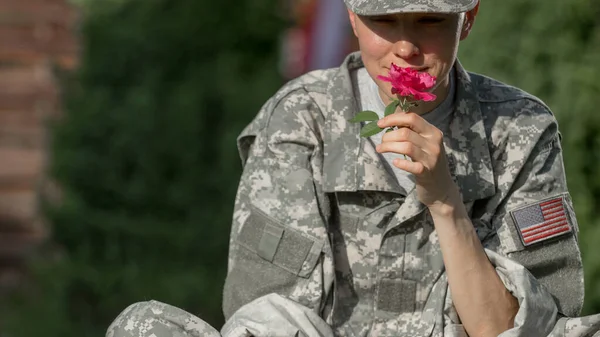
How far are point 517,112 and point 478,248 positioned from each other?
0.48 meters

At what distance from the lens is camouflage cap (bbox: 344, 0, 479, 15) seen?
3.26m

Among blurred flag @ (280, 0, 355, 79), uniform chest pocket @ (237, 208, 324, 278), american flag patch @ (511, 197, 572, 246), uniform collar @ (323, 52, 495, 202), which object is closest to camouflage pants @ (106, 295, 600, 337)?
uniform chest pocket @ (237, 208, 324, 278)

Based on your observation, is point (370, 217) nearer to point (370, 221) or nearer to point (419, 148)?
point (370, 221)

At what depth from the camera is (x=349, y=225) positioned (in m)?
3.58

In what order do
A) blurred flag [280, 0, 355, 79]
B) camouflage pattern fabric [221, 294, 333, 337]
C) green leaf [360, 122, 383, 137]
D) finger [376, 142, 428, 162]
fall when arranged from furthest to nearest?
blurred flag [280, 0, 355, 79], camouflage pattern fabric [221, 294, 333, 337], green leaf [360, 122, 383, 137], finger [376, 142, 428, 162]

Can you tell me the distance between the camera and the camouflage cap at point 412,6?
128 inches

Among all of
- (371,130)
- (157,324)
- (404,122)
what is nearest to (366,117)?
(371,130)

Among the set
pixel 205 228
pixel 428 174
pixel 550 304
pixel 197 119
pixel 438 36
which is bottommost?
pixel 205 228

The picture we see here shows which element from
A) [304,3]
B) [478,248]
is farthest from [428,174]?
[304,3]

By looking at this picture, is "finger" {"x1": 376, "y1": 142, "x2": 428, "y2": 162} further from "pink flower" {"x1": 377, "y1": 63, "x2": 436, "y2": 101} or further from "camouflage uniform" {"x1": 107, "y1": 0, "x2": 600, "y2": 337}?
"camouflage uniform" {"x1": 107, "y1": 0, "x2": 600, "y2": 337}

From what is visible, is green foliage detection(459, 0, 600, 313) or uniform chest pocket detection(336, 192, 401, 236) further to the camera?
green foliage detection(459, 0, 600, 313)

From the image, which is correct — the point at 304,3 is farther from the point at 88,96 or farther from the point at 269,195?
the point at 269,195

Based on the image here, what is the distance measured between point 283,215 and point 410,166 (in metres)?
0.51

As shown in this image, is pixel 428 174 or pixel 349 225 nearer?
pixel 428 174
